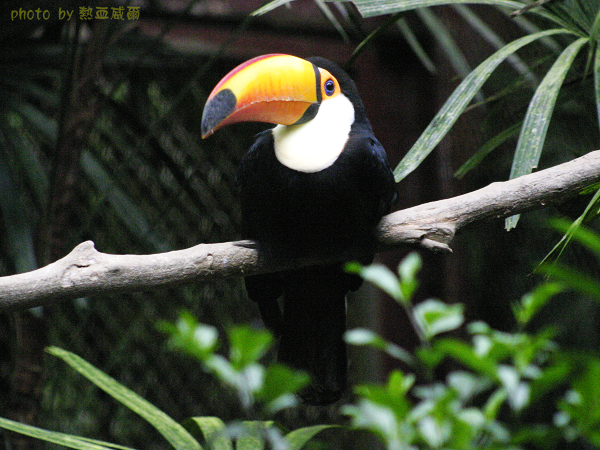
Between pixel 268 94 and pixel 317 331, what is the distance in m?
0.49

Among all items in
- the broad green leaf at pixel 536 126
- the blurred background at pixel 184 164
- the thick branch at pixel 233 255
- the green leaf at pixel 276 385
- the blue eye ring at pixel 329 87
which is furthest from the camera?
the blurred background at pixel 184 164

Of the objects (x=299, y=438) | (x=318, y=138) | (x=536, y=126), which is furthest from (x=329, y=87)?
(x=299, y=438)

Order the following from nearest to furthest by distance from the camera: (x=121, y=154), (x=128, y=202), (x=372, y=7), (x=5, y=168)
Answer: (x=372, y=7) → (x=5, y=168) → (x=128, y=202) → (x=121, y=154)

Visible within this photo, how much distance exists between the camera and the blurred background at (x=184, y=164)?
5.12ft

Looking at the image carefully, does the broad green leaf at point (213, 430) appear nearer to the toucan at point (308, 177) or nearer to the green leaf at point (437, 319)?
the toucan at point (308, 177)

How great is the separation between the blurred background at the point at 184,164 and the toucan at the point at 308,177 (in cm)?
39

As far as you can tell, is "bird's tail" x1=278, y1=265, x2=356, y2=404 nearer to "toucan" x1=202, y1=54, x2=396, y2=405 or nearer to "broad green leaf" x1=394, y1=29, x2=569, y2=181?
"toucan" x1=202, y1=54, x2=396, y2=405

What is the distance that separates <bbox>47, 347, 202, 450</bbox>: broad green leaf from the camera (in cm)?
111

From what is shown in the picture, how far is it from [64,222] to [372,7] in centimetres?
89

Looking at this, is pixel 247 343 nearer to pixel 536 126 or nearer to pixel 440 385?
pixel 440 385

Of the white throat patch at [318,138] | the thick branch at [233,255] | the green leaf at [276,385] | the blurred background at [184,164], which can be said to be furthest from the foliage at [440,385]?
the blurred background at [184,164]

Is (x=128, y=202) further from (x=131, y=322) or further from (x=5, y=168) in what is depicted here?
(x=131, y=322)

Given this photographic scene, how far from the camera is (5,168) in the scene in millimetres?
1466

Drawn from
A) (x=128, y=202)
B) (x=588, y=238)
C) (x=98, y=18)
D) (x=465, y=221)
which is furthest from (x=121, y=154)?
Answer: (x=588, y=238)
